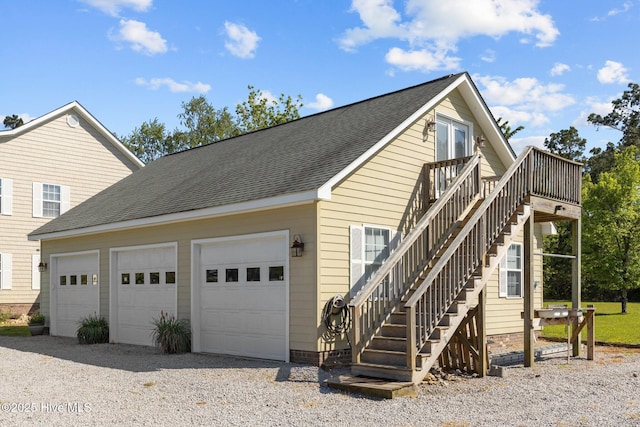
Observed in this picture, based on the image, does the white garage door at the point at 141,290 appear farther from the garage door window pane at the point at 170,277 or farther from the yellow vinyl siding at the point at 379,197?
the yellow vinyl siding at the point at 379,197

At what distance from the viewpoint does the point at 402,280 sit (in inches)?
442

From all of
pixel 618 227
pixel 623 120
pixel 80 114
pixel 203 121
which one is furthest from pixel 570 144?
pixel 80 114

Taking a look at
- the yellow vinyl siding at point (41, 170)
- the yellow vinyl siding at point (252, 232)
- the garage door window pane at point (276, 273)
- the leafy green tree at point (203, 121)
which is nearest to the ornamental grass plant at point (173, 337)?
the yellow vinyl siding at point (252, 232)

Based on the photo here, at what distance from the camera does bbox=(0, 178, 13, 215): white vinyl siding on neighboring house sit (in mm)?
22453

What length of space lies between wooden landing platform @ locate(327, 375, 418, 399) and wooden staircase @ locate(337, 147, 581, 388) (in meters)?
0.20

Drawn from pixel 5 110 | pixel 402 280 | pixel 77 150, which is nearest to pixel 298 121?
pixel 402 280

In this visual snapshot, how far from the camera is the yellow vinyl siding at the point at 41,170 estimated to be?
22719 mm

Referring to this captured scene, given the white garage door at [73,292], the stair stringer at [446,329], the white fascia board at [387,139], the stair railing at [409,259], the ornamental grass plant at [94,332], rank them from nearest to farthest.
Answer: the stair stringer at [446,329]
the stair railing at [409,259]
the white fascia board at [387,139]
the ornamental grass plant at [94,332]
the white garage door at [73,292]

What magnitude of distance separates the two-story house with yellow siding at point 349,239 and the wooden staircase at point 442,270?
0.03 metres

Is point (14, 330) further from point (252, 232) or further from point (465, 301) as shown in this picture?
point (465, 301)

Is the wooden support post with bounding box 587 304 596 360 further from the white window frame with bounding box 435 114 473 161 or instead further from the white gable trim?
the white gable trim

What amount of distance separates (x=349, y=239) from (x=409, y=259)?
45.8 inches

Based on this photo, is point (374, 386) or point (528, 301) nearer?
point (374, 386)

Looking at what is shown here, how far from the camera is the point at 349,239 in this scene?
1137cm
